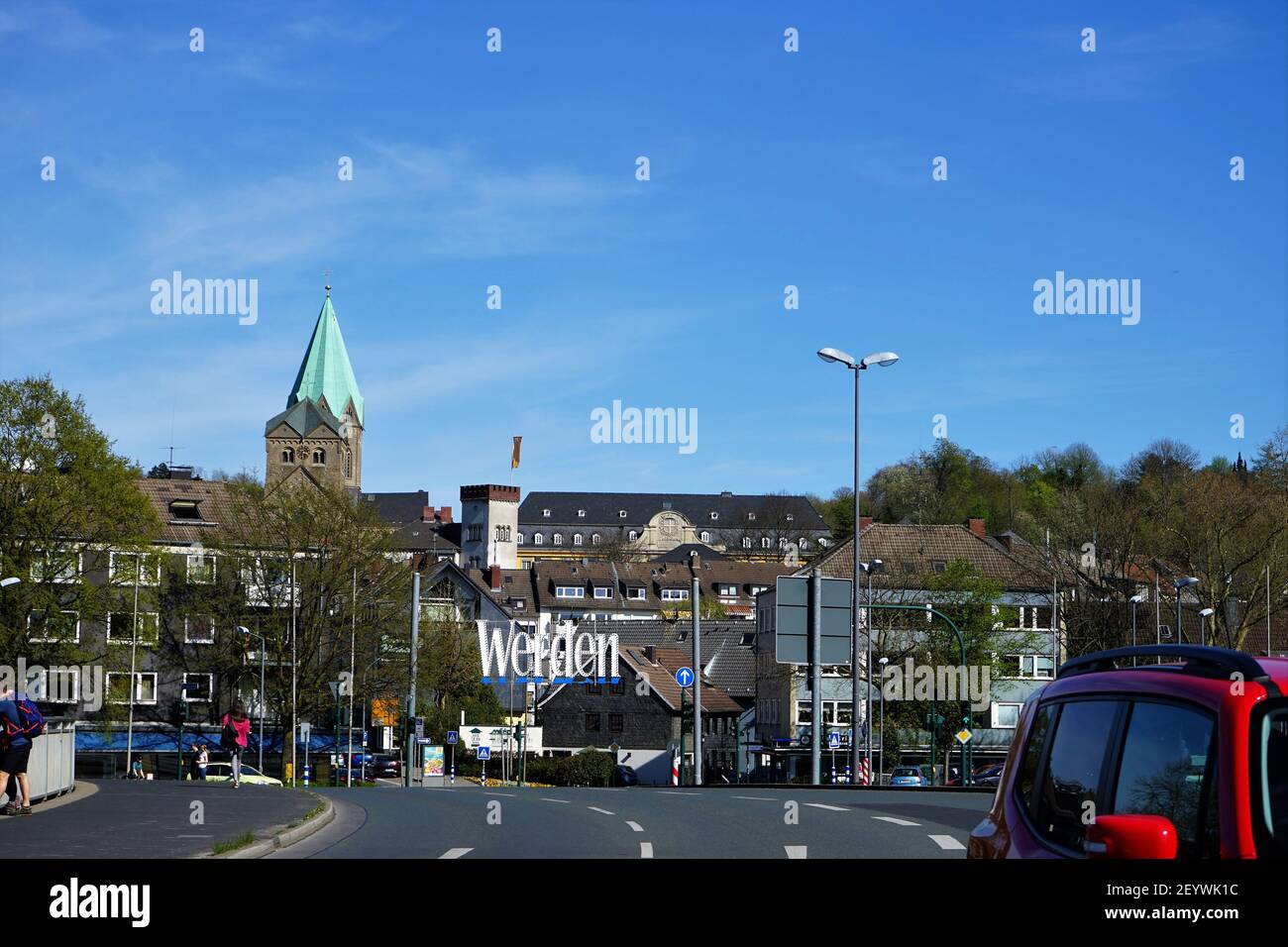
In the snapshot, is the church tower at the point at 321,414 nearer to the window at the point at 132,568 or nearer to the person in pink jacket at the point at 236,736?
the window at the point at 132,568

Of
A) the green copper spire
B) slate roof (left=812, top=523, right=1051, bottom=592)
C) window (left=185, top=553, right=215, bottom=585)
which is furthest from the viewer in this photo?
the green copper spire

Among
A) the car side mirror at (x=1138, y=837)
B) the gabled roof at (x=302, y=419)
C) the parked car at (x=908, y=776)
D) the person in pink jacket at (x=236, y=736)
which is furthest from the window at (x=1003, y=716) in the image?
the gabled roof at (x=302, y=419)

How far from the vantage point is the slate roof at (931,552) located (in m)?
92.1

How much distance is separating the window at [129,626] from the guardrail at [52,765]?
3074 cm

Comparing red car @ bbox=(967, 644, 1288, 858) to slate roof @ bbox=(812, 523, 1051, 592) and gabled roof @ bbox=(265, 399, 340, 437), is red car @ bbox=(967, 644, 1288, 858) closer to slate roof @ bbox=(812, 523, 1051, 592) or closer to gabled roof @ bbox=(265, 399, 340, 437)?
slate roof @ bbox=(812, 523, 1051, 592)

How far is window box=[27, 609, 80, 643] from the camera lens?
2191 inches

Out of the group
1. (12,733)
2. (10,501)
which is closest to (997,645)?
(10,501)

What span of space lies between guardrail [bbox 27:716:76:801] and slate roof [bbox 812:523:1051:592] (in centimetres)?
6615

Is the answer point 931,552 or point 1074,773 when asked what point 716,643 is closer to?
point 931,552

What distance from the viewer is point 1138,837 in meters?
4.20

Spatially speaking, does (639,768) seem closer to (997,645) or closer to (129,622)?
(997,645)

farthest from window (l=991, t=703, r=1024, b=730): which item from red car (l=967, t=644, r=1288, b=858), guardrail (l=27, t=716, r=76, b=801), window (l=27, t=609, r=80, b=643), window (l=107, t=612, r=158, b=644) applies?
red car (l=967, t=644, r=1288, b=858)
